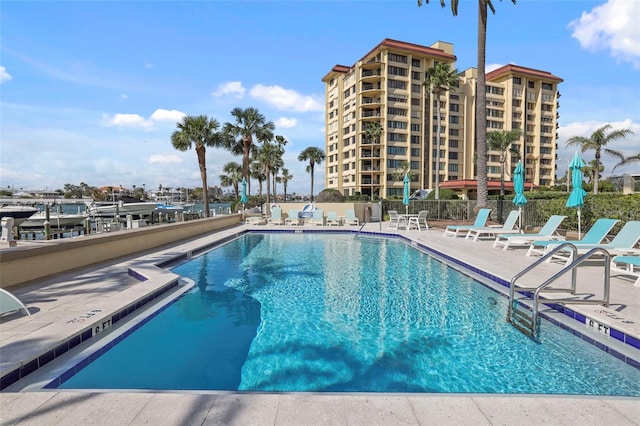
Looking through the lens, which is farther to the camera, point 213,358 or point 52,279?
point 52,279

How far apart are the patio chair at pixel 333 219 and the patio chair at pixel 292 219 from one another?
2.06 meters

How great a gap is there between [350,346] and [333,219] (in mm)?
16327

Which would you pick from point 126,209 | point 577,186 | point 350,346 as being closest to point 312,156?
point 126,209

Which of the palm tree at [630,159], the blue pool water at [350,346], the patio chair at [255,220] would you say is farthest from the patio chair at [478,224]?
the palm tree at [630,159]

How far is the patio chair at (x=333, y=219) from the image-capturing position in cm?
2072

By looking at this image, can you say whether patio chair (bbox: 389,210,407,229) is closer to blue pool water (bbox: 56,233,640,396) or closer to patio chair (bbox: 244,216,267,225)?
patio chair (bbox: 244,216,267,225)

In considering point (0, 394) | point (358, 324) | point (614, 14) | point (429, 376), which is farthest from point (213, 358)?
point (614, 14)

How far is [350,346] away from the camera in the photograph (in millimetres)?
4414

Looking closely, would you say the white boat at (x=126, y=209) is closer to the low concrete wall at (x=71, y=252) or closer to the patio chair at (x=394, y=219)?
the low concrete wall at (x=71, y=252)

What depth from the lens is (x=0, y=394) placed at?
8.80 ft

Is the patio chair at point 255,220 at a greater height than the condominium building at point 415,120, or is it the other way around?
the condominium building at point 415,120

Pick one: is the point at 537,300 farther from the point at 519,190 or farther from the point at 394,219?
the point at 394,219

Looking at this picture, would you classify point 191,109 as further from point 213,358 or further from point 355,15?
point 213,358

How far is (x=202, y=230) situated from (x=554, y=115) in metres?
71.9
